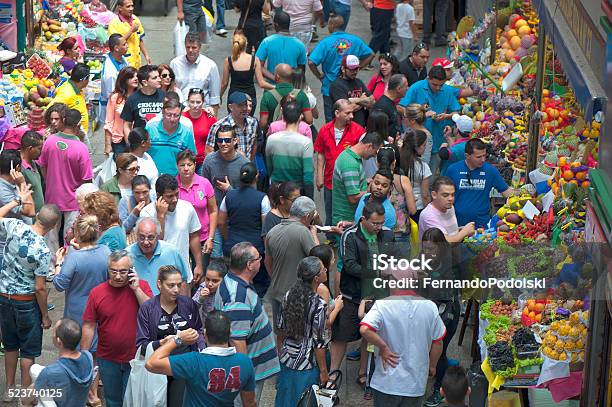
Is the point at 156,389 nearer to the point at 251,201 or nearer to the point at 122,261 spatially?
the point at 122,261

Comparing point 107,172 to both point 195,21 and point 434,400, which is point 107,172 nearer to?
point 434,400

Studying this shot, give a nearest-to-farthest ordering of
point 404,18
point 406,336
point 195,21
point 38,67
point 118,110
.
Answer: point 406,336 → point 118,110 → point 38,67 → point 195,21 → point 404,18

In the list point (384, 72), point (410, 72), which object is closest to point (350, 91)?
point (384, 72)

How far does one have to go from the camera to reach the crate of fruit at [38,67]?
15.1 metres

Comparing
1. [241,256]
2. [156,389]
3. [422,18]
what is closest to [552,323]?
[241,256]

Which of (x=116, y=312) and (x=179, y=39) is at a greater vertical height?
(x=116, y=312)

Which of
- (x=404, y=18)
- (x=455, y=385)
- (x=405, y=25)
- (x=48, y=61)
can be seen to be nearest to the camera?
(x=455, y=385)

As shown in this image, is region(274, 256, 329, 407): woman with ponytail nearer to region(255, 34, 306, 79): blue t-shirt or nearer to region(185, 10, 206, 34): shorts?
region(255, 34, 306, 79): blue t-shirt

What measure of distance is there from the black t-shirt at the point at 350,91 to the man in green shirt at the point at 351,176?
2.17 metres

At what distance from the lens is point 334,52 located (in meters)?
14.9

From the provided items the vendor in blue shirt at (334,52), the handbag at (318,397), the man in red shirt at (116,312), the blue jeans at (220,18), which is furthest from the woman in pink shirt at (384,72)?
the blue jeans at (220,18)

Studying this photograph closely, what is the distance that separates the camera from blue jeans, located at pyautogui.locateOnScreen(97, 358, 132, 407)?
9141 millimetres

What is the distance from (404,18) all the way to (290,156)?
6.74 metres

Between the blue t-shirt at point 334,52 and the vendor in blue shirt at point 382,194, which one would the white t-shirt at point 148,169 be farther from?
the blue t-shirt at point 334,52
